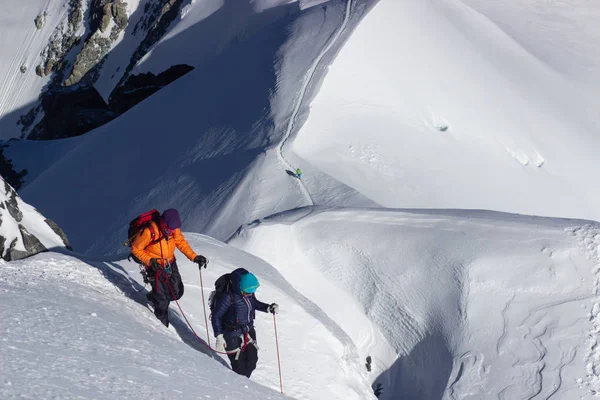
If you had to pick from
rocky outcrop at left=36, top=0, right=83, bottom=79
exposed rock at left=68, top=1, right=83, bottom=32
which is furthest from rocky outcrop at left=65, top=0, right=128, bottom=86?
exposed rock at left=68, top=1, right=83, bottom=32

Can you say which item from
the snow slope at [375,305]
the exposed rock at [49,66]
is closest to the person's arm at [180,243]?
the snow slope at [375,305]

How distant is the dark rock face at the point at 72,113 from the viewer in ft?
112

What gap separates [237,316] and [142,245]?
110 cm

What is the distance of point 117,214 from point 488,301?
26.9ft

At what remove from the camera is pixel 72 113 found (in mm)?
34969

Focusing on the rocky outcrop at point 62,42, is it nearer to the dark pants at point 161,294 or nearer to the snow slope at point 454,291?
the snow slope at point 454,291

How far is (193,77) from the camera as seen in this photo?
2148 cm

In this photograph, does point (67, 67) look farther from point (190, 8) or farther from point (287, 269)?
point (287, 269)

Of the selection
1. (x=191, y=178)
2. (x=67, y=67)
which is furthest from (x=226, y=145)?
(x=67, y=67)

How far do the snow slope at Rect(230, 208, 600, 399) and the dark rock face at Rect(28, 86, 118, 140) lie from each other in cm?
2465

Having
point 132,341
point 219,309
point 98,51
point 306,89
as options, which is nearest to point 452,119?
point 306,89

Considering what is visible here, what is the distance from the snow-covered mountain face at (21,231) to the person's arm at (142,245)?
1109 mm

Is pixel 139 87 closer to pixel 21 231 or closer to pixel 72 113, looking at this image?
pixel 72 113

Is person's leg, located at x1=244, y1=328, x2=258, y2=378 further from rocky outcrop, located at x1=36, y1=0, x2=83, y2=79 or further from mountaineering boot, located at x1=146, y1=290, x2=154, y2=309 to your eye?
rocky outcrop, located at x1=36, y1=0, x2=83, y2=79
